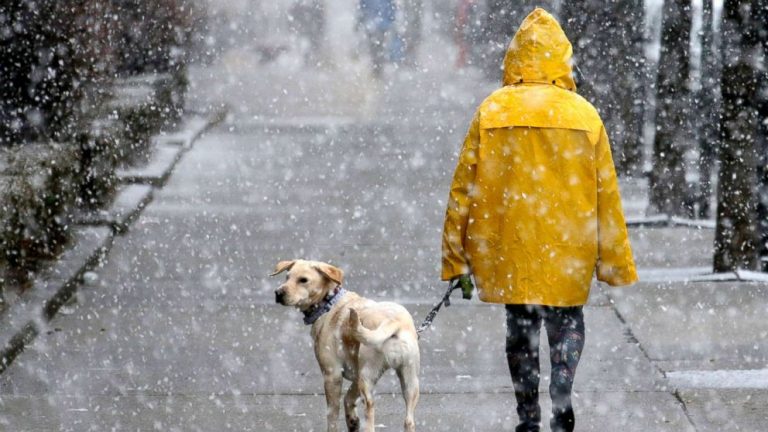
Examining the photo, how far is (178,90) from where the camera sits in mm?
17969

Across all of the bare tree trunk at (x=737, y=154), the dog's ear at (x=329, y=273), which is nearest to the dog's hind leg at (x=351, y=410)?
the dog's ear at (x=329, y=273)

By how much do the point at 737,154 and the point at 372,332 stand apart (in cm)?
487

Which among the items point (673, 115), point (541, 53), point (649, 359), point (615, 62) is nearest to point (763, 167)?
point (673, 115)

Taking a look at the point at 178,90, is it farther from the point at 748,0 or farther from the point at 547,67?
the point at 547,67

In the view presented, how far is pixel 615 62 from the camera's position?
41.7 ft

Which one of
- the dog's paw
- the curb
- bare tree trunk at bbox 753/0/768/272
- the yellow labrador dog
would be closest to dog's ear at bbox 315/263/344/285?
the yellow labrador dog

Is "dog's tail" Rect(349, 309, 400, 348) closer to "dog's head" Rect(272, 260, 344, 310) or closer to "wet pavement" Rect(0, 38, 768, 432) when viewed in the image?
"dog's head" Rect(272, 260, 344, 310)

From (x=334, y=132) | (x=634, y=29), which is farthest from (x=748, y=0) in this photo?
(x=334, y=132)

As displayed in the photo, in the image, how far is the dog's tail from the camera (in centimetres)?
512

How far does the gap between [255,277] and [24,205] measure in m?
1.75

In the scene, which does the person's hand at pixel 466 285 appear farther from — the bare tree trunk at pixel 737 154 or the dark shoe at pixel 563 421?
the bare tree trunk at pixel 737 154

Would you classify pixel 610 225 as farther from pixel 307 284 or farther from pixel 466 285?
pixel 307 284

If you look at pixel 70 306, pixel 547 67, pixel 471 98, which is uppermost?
pixel 547 67

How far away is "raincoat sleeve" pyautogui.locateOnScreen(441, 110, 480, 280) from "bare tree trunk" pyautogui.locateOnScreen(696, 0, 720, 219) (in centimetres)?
669
